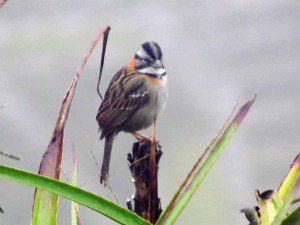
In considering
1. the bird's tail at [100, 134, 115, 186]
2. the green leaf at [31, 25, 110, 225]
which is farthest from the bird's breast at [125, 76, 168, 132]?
the green leaf at [31, 25, 110, 225]

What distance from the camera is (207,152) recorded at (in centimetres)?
150

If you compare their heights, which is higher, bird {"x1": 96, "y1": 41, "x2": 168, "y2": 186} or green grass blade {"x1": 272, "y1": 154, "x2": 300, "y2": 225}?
bird {"x1": 96, "y1": 41, "x2": 168, "y2": 186}

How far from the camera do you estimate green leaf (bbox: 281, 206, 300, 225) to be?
4.54ft

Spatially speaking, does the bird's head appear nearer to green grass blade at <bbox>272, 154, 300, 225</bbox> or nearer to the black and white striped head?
the black and white striped head

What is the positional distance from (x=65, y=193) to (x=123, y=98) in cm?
316

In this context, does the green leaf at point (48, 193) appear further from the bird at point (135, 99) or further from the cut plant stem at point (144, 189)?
the bird at point (135, 99)

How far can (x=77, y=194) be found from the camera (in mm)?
1445

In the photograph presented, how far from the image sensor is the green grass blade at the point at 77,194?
1.43 meters

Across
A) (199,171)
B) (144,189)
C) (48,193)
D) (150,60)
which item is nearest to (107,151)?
(150,60)

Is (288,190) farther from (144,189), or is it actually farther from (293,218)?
(144,189)

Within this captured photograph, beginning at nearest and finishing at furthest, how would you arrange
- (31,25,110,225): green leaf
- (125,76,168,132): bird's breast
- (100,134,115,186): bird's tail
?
1. (31,25,110,225): green leaf
2. (100,134,115,186): bird's tail
3. (125,76,168,132): bird's breast

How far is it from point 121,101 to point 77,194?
315 cm

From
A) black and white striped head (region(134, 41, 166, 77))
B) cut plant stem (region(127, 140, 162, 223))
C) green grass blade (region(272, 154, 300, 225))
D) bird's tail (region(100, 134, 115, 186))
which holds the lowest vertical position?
green grass blade (region(272, 154, 300, 225))

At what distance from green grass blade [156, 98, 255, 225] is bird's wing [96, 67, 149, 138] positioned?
302 centimetres
